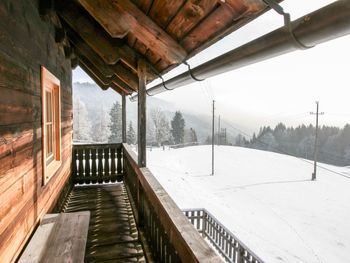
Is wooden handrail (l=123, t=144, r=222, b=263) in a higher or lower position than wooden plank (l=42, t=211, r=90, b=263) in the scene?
higher

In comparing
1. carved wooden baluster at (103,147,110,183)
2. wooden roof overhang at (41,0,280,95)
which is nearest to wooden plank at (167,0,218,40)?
wooden roof overhang at (41,0,280,95)

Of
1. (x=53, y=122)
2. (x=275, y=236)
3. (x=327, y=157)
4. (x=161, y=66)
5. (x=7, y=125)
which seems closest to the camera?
(x=7, y=125)

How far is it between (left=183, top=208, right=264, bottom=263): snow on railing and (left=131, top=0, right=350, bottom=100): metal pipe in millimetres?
4789

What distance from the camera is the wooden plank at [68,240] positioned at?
1948mm

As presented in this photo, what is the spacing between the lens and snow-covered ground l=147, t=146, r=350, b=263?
9.79 metres

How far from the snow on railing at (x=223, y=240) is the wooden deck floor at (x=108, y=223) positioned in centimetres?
191

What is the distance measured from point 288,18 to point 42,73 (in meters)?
2.30

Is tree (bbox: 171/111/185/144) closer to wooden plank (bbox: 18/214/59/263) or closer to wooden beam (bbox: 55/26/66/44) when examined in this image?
wooden beam (bbox: 55/26/66/44)

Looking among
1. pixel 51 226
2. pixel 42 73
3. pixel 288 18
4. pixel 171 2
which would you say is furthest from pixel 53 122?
pixel 288 18

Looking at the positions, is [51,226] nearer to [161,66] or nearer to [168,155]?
[161,66]

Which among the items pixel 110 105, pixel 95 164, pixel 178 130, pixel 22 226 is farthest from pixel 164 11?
pixel 110 105

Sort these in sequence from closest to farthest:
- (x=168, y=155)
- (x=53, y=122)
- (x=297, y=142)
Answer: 1. (x=53, y=122)
2. (x=168, y=155)
3. (x=297, y=142)

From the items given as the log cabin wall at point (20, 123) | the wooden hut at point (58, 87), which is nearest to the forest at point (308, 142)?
the wooden hut at point (58, 87)

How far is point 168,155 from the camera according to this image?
1187 inches
